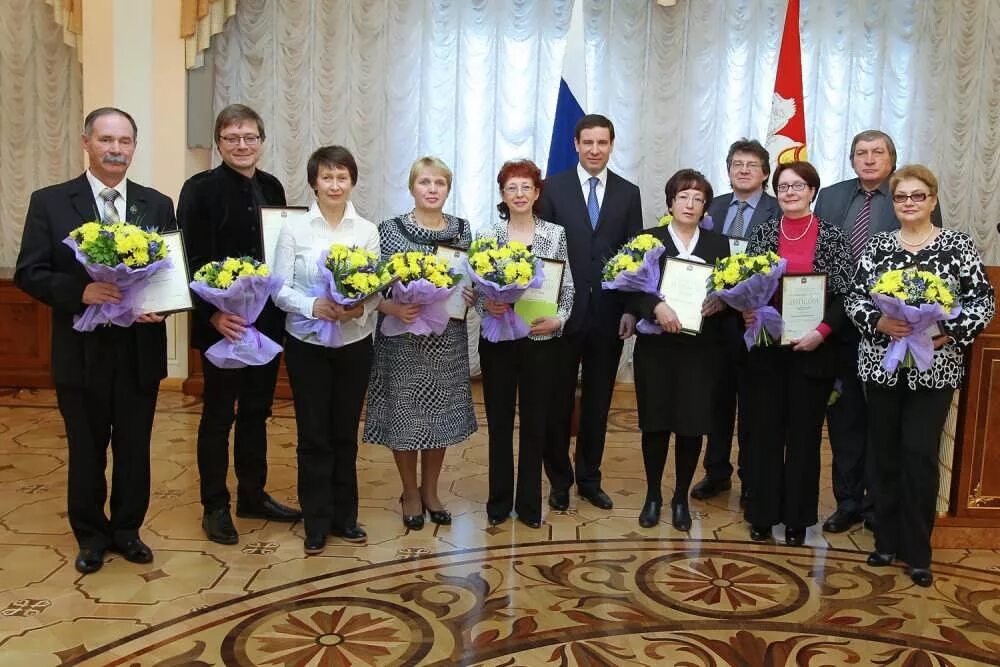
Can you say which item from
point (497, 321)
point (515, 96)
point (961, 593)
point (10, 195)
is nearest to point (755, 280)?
point (497, 321)

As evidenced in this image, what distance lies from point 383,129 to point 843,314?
4192 millimetres

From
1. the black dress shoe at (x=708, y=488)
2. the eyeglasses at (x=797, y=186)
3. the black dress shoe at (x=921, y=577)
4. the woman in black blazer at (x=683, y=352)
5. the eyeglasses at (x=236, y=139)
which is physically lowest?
the black dress shoe at (x=921, y=577)

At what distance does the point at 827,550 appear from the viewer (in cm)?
396

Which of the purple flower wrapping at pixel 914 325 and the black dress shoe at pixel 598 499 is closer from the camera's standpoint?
the purple flower wrapping at pixel 914 325

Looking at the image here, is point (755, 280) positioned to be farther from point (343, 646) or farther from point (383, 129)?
point (383, 129)

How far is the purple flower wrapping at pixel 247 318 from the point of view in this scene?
3342 mm

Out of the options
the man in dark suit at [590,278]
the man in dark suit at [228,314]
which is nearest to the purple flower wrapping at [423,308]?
the man in dark suit at [228,314]

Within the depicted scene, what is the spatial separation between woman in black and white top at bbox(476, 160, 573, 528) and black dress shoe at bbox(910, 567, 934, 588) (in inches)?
60.2

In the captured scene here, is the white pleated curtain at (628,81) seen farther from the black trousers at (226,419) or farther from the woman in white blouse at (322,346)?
the woman in white blouse at (322,346)

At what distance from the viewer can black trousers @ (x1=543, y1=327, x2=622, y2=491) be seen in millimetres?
4293

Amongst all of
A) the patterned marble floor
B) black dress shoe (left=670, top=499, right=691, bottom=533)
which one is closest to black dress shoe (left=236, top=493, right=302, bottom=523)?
the patterned marble floor

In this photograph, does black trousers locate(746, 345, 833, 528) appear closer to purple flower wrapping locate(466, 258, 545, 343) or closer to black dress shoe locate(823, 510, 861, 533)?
black dress shoe locate(823, 510, 861, 533)

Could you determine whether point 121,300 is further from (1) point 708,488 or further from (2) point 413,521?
(1) point 708,488

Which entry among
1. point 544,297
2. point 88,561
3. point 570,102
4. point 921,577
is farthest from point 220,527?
point 570,102
